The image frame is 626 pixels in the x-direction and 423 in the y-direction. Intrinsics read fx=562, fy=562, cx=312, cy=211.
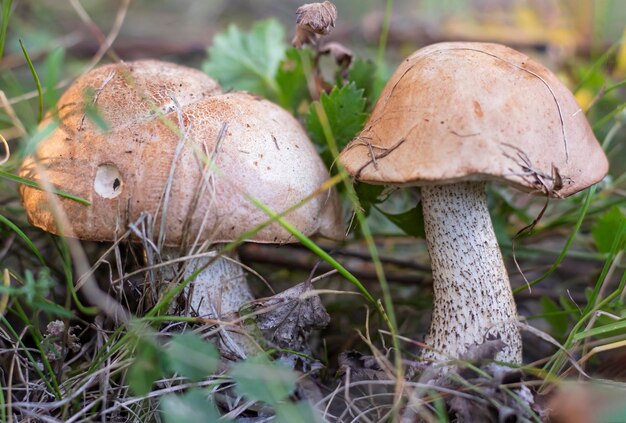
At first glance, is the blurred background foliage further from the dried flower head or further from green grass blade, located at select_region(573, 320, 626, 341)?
the dried flower head

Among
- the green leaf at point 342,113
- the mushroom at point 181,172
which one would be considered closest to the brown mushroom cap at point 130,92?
the mushroom at point 181,172

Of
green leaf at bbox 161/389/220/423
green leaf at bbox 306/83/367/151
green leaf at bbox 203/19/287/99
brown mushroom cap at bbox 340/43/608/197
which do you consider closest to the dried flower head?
green leaf at bbox 306/83/367/151

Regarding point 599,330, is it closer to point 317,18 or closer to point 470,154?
point 470,154

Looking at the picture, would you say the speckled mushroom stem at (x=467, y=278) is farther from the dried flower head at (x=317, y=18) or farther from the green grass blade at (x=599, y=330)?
the dried flower head at (x=317, y=18)

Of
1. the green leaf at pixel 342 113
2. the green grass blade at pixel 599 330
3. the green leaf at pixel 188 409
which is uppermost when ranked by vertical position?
the green leaf at pixel 342 113

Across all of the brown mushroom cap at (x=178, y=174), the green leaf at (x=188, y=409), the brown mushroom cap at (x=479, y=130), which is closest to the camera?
the green leaf at (x=188, y=409)

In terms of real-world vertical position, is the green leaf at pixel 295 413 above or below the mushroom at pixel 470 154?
below
